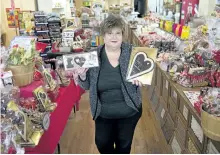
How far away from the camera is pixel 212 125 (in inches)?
58.1

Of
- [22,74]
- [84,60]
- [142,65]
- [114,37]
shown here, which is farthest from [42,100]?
[142,65]

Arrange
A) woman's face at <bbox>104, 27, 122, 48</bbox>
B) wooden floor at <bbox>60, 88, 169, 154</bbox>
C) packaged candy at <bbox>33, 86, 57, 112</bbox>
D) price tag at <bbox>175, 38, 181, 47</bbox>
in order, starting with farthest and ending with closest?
price tag at <bbox>175, 38, 181, 47</bbox>, wooden floor at <bbox>60, 88, 169, 154</bbox>, packaged candy at <bbox>33, 86, 57, 112</bbox>, woman's face at <bbox>104, 27, 122, 48</bbox>

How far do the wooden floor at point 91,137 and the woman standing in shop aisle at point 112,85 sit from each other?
1011mm

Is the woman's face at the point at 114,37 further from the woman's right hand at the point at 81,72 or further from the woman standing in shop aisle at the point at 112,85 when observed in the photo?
the woman's right hand at the point at 81,72

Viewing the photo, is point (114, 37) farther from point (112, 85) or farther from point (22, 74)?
point (22, 74)

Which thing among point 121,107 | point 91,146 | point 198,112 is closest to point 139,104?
point 121,107

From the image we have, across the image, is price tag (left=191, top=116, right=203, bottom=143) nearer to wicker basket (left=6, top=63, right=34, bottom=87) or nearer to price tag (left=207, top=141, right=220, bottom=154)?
price tag (left=207, top=141, right=220, bottom=154)

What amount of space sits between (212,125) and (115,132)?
1.01 meters

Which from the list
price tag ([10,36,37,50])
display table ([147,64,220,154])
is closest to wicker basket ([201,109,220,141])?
display table ([147,64,220,154])

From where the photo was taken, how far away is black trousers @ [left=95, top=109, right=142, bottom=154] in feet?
7.23

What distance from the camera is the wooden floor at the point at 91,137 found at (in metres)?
3.11

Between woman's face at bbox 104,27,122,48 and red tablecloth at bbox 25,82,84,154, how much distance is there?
0.91m

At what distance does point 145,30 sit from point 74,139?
3.54 metres

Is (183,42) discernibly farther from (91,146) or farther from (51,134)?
(51,134)
